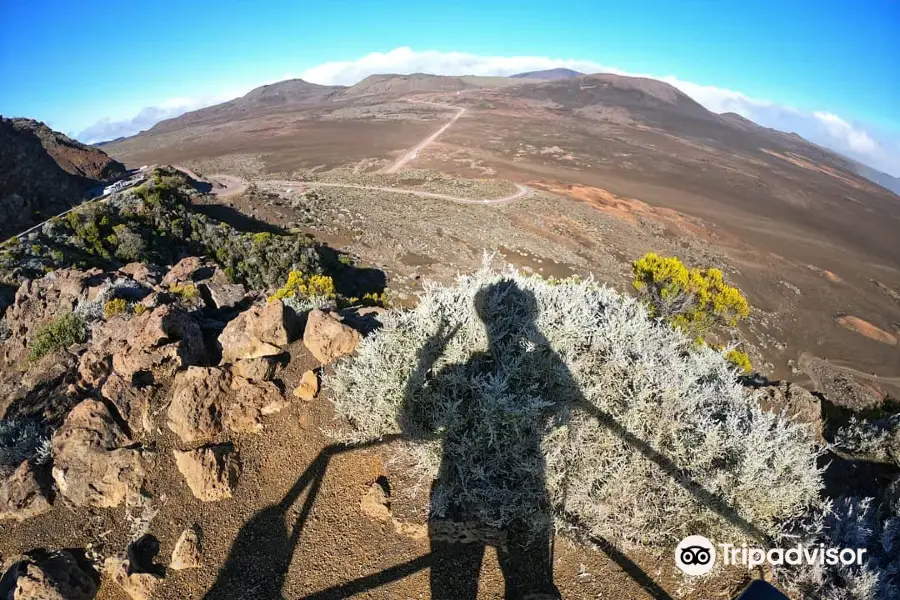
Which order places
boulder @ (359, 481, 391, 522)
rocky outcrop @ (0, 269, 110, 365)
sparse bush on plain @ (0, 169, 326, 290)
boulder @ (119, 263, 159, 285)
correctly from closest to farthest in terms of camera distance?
boulder @ (359, 481, 391, 522)
rocky outcrop @ (0, 269, 110, 365)
boulder @ (119, 263, 159, 285)
sparse bush on plain @ (0, 169, 326, 290)

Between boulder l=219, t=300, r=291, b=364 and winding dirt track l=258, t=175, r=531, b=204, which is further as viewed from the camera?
winding dirt track l=258, t=175, r=531, b=204

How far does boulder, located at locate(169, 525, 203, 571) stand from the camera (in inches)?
160

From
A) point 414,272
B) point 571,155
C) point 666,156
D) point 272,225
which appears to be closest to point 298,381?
point 414,272

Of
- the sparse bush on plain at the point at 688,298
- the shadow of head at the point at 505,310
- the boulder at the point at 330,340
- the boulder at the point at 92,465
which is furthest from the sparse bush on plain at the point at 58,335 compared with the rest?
the sparse bush on plain at the point at 688,298

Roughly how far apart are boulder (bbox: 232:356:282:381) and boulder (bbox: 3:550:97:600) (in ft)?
7.54

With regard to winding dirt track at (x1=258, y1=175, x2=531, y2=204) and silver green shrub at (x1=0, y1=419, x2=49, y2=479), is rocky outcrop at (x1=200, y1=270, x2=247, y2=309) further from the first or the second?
winding dirt track at (x1=258, y1=175, x2=531, y2=204)

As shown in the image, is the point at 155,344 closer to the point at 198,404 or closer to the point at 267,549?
the point at 198,404

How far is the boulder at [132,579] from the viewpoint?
3900mm

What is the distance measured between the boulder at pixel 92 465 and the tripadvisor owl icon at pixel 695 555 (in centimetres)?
547

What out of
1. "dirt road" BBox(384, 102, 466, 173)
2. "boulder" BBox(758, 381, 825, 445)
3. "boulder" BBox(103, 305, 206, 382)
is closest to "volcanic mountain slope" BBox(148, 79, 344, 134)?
"dirt road" BBox(384, 102, 466, 173)

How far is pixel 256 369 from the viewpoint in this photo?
5.60 m

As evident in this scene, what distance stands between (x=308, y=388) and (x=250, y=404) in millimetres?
688

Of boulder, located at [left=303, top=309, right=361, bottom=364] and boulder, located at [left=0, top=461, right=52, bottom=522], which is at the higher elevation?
boulder, located at [left=303, top=309, right=361, bottom=364]

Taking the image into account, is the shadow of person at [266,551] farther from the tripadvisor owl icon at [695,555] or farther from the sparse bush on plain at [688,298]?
the sparse bush on plain at [688,298]
